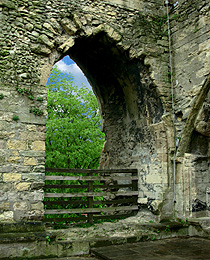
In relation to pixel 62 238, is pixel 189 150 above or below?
above

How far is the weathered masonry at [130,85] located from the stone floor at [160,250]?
797 mm

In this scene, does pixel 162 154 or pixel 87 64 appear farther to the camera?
pixel 87 64

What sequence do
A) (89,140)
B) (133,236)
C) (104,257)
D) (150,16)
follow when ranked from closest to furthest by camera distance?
(104,257), (133,236), (150,16), (89,140)

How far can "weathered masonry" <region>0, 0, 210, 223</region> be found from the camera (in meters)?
5.19

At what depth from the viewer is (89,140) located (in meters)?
13.6

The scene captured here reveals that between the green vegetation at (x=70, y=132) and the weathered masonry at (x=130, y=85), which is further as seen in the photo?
the green vegetation at (x=70, y=132)

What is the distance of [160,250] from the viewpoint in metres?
4.81

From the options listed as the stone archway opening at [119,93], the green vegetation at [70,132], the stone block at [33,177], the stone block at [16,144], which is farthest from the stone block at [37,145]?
the green vegetation at [70,132]

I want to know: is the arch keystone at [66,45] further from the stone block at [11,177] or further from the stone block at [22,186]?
the stone block at [22,186]

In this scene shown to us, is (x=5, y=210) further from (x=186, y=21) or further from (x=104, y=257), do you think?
(x=186, y=21)

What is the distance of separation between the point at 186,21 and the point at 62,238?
535 centimetres

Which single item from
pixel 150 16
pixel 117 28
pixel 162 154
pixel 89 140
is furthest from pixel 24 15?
pixel 89 140

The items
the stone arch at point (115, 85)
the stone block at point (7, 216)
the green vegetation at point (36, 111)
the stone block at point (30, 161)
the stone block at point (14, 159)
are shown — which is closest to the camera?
the stone block at point (7, 216)

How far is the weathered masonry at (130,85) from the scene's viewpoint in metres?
5.19
